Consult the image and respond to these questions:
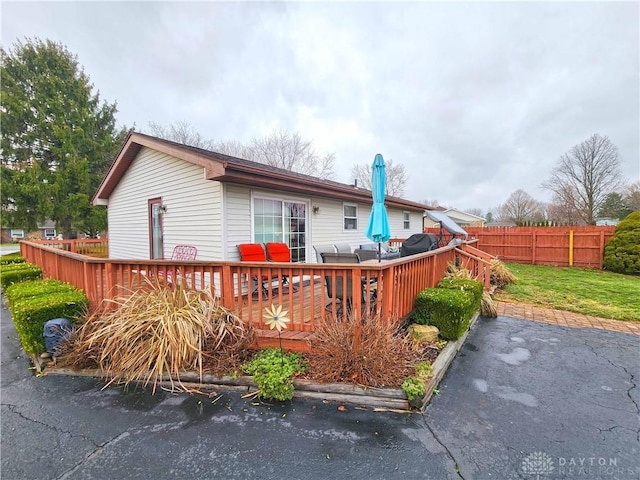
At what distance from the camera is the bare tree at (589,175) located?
22.5m

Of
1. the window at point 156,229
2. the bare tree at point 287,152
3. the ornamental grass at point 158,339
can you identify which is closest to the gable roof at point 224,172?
the window at point 156,229

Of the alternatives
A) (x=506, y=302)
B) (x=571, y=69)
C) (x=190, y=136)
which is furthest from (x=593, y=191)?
(x=190, y=136)

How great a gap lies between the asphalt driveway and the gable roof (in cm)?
361

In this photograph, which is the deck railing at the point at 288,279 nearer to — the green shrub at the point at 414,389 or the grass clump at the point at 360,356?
the grass clump at the point at 360,356

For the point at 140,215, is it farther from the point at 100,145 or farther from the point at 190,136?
the point at 190,136

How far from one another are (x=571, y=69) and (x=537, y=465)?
14196 millimetres

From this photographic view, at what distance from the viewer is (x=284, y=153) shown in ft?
92.9

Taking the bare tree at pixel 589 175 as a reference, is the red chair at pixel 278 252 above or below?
below

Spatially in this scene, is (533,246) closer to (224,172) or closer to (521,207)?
(224,172)

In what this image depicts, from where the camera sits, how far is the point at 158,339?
10.6 ft

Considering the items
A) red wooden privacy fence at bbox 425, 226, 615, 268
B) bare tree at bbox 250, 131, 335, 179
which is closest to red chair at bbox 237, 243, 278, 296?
red wooden privacy fence at bbox 425, 226, 615, 268

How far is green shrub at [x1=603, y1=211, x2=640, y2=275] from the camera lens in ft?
33.5

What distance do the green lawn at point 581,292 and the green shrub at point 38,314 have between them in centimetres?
819

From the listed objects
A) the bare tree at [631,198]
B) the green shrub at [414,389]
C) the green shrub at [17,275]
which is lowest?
the green shrub at [414,389]
